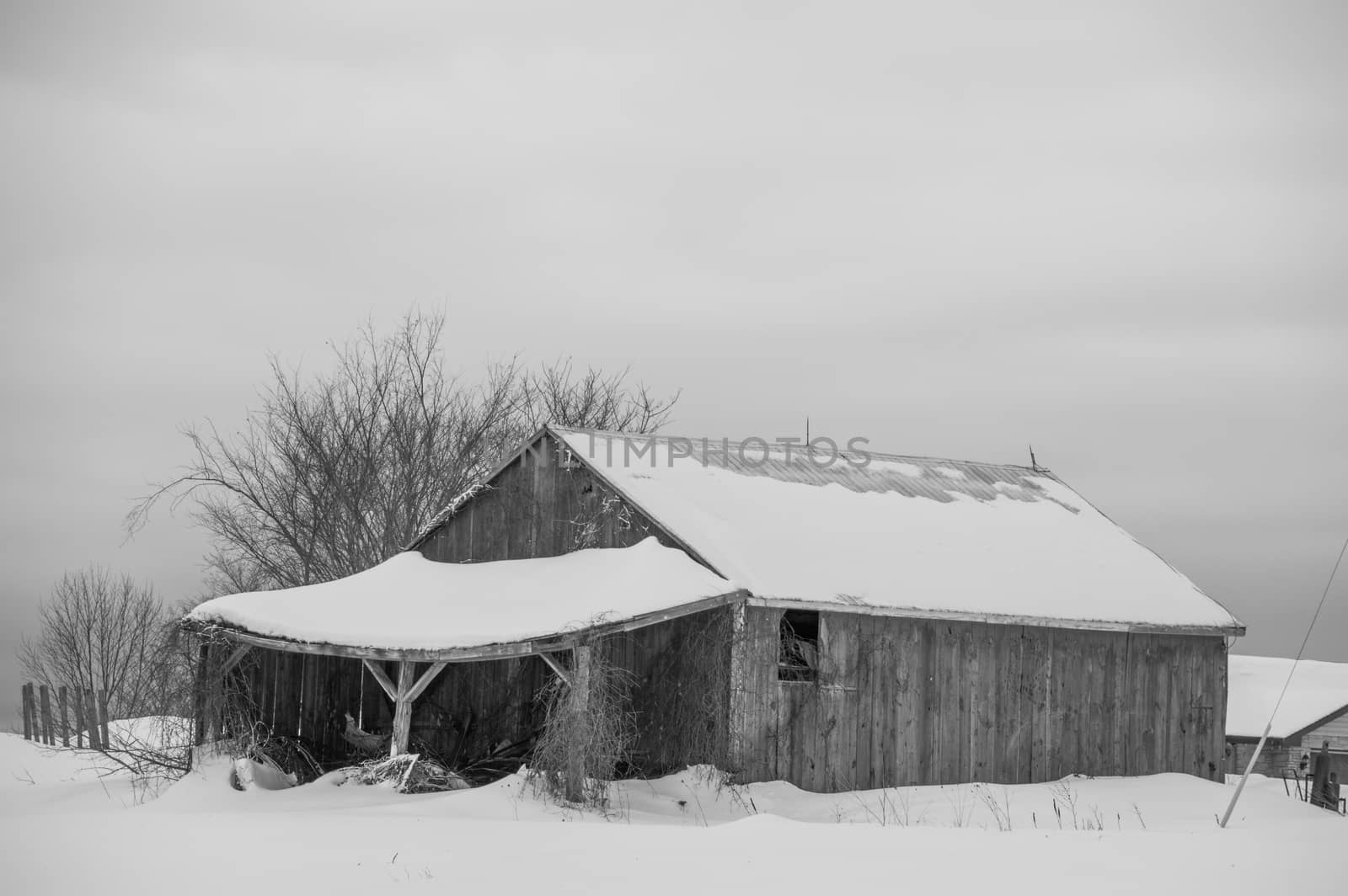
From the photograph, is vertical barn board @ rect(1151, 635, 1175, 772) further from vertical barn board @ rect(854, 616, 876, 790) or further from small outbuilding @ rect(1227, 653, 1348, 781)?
small outbuilding @ rect(1227, 653, 1348, 781)

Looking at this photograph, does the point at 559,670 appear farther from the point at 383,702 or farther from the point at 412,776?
the point at 383,702

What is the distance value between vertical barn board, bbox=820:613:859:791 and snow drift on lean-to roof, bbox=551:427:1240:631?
55 centimetres

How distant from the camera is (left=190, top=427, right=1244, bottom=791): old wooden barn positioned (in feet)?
52.2

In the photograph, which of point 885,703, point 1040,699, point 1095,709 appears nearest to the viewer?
point 885,703

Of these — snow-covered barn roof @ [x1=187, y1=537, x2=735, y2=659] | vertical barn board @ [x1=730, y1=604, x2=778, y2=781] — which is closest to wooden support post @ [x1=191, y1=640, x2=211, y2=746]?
snow-covered barn roof @ [x1=187, y1=537, x2=735, y2=659]

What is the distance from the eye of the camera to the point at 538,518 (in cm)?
1919

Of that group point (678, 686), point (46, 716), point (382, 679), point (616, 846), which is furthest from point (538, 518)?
point (46, 716)

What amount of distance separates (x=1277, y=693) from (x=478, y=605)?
96.8 feet

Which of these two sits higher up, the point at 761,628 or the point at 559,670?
the point at 761,628

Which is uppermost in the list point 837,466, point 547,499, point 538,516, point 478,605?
point 837,466

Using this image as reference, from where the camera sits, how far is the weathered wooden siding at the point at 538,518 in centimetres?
1795

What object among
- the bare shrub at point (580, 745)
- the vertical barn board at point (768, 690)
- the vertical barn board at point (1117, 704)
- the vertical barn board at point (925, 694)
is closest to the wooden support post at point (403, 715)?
the bare shrub at point (580, 745)

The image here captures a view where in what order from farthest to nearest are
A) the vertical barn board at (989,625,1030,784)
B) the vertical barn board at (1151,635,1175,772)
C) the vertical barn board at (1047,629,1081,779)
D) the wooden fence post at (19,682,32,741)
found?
1. the wooden fence post at (19,682,32,741)
2. the vertical barn board at (1151,635,1175,772)
3. the vertical barn board at (1047,629,1081,779)
4. the vertical barn board at (989,625,1030,784)

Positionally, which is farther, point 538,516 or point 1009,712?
point 538,516
